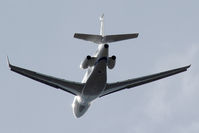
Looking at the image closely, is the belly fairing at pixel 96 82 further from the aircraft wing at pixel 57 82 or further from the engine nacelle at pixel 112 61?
the aircraft wing at pixel 57 82

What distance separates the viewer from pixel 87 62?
162 ft

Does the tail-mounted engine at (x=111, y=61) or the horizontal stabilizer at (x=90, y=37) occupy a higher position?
the horizontal stabilizer at (x=90, y=37)

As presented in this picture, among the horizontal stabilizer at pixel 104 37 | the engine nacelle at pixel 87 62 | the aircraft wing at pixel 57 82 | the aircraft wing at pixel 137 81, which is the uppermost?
→ the horizontal stabilizer at pixel 104 37

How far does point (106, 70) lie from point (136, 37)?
415cm

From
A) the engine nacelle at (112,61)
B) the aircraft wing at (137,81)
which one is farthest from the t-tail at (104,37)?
the aircraft wing at (137,81)

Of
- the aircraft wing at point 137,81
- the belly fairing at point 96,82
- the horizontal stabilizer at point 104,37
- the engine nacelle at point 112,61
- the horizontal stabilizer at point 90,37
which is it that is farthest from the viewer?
the aircraft wing at point 137,81

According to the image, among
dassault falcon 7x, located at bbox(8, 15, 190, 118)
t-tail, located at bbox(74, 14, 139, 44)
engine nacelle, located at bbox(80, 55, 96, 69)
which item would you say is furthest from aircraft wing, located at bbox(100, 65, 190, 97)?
t-tail, located at bbox(74, 14, 139, 44)

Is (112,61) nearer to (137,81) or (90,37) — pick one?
(90,37)

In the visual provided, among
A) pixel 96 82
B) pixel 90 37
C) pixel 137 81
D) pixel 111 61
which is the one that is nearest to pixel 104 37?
pixel 90 37

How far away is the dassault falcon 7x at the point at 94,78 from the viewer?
160 ft

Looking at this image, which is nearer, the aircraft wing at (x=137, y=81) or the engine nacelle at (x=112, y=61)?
the engine nacelle at (x=112, y=61)

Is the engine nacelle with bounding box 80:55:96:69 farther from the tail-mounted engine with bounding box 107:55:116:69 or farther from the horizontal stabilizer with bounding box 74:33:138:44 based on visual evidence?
the horizontal stabilizer with bounding box 74:33:138:44

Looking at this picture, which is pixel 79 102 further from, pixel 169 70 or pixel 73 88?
pixel 169 70

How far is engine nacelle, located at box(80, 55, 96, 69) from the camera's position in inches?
1935
